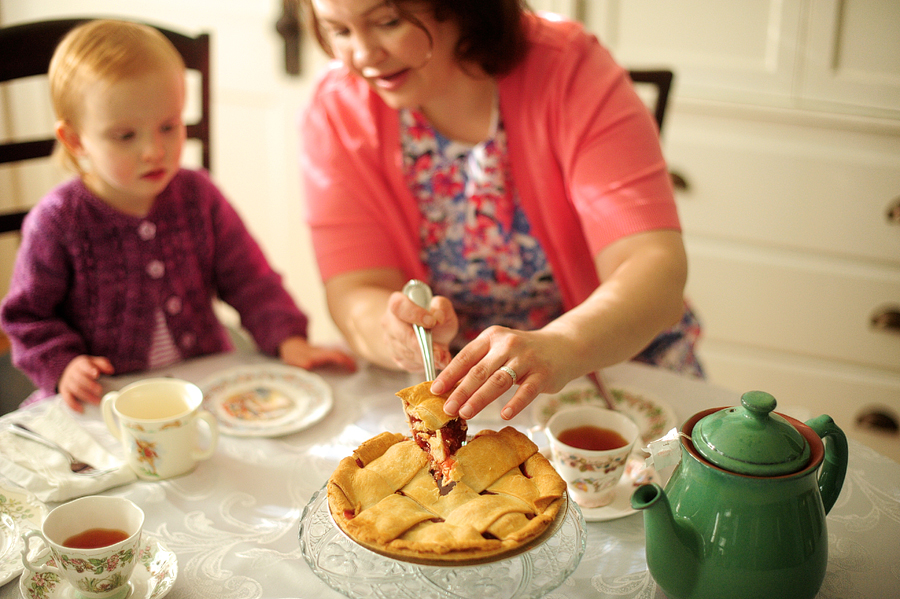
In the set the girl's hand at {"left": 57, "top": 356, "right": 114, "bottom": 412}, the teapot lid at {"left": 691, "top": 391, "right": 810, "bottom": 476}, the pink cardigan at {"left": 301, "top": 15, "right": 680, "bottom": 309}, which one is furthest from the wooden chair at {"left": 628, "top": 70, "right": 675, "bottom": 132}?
the girl's hand at {"left": 57, "top": 356, "right": 114, "bottom": 412}

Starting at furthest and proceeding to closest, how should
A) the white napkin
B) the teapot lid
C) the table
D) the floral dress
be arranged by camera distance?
the floral dress
the white napkin
the table
the teapot lid

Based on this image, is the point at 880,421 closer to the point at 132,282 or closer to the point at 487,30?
the point at 487,30

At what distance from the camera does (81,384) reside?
1.15 metres

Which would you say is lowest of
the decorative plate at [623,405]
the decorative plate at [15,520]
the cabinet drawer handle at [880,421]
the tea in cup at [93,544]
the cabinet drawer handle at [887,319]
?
the cabinet drawer handle at [880,421]

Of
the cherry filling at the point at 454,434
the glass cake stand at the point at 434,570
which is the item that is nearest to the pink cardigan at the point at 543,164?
the cherry filling at the point at 454,434

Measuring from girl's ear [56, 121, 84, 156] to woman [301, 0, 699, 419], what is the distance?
39cm

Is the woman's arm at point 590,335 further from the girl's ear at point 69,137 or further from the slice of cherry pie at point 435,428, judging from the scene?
the girl's ear at point 69,137

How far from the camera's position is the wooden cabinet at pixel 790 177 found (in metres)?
2.02

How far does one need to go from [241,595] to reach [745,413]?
55cm

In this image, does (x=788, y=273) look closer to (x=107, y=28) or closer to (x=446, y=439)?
(x=446, y=439)

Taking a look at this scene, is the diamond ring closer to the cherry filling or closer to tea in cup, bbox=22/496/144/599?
the cherry filling

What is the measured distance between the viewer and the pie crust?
0.71m

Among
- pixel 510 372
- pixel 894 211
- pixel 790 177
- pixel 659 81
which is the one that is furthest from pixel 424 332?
pixel 894 211

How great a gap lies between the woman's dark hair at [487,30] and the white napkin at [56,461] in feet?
2.54
